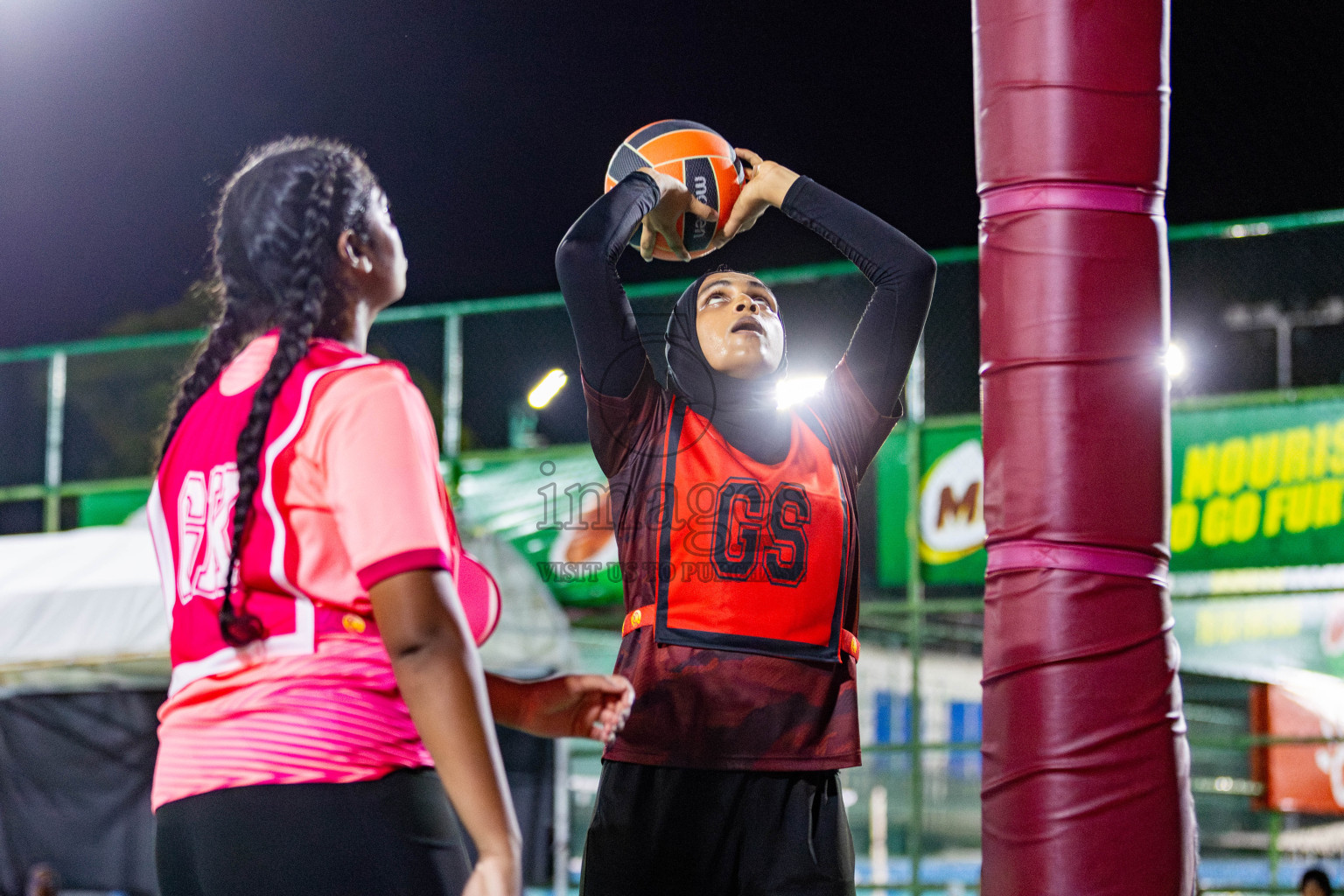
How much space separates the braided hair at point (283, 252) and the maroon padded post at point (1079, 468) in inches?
47.8

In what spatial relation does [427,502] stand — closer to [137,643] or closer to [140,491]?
[137,643]

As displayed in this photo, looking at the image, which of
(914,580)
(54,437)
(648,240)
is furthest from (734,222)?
(54,437)

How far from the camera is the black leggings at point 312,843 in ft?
5.23

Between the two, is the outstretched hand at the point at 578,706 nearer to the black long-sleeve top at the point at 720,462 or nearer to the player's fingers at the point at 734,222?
the black long-sleeve top at the point at 720,462

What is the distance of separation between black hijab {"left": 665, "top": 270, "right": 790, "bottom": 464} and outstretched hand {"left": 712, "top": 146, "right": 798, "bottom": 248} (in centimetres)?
25

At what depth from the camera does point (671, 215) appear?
332cm

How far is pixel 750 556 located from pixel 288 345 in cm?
134

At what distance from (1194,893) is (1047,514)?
73cm

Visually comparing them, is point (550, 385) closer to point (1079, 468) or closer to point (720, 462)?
point (720, 462)

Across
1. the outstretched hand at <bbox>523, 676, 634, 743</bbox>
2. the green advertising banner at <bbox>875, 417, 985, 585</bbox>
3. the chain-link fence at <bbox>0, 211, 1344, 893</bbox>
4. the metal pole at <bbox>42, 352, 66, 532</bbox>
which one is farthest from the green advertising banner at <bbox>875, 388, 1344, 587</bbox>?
the metal pole at <bbox>42, 352, 66, 532</bbox>

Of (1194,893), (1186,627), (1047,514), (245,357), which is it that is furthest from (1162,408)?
(1186,627)

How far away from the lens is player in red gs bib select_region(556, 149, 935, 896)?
274 cm

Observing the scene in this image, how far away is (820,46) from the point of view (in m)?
14.3

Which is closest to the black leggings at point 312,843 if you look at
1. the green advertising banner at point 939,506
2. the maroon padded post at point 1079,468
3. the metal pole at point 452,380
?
the maroon padded post at point 1079,468
